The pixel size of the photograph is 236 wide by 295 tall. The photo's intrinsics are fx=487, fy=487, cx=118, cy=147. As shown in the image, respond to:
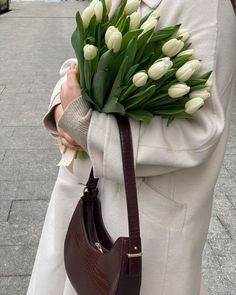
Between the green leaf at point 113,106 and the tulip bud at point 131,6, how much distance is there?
217 millimetres

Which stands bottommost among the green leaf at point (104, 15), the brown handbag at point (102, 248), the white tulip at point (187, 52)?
the brown handbag at point (102, 248)

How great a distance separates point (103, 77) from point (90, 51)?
0.23 feet

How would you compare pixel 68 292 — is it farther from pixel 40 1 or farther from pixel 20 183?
pixel 40 1

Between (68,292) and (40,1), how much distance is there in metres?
19.7

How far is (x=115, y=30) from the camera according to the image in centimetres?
111

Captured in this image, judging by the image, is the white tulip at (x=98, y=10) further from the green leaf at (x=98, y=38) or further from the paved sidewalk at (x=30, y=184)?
the paved sidewalk at (x=30, y=184)

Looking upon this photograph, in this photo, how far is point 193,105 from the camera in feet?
3.75

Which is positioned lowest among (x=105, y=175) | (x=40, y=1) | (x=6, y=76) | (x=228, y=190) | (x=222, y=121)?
(x=40, y=1)

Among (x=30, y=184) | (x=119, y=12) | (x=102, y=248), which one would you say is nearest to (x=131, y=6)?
(x=119, y=12)

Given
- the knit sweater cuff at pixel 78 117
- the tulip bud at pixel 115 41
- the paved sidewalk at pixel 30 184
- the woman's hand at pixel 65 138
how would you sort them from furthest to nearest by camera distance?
the paved sidewalk at pixel 30 184 < the woman's hand at pixel 65 138 < the knit sweater cuff at pixel 78 117 < the tulip bud at pixel 115 41

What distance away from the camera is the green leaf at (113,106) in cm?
116

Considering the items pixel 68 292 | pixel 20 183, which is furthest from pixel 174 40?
pixel 20 183

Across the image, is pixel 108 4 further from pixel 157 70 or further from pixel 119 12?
pixel 157 70

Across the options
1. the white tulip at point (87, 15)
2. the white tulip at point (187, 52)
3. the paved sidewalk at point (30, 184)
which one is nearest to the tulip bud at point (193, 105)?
the white tulip at point (187, 52)
